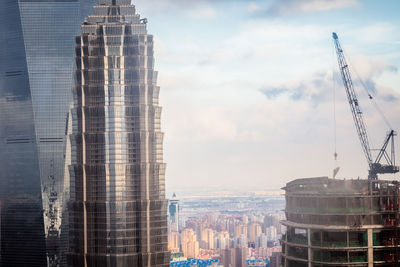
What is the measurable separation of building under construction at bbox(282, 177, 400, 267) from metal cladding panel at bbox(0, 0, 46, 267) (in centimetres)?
9247

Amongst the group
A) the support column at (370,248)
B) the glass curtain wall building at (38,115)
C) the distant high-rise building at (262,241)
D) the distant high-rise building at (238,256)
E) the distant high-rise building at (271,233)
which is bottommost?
the distant high-rise building at (238,256)

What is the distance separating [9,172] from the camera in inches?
6211

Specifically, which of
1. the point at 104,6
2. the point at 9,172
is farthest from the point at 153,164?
the point at 9,172

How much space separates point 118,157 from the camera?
110 metres

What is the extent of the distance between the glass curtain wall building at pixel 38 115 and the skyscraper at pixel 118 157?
3987cm

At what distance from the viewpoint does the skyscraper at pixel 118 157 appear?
109569mm

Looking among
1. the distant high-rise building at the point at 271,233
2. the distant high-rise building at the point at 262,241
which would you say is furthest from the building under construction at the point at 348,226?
the distant high-rise building at the point at 262,241

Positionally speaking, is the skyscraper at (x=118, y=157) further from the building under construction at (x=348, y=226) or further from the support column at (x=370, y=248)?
the support column at (x=370, y=248)

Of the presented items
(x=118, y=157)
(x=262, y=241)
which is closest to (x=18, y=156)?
(x=118, y=157)

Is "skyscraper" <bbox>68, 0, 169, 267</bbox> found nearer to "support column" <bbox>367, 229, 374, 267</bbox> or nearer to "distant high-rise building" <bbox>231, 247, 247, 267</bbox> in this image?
"support column" <bbox>367, 229, 374, 267</bbox>

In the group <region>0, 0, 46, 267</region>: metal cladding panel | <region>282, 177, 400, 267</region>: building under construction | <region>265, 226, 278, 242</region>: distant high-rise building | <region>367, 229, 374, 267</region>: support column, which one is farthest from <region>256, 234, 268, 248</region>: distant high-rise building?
<region>367, 229, 374, 267</region>: support column

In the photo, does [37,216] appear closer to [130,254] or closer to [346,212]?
[130,254]

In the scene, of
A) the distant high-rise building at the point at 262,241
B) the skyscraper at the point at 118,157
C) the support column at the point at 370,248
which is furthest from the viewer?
the distant high-rise building at the point at 262,241

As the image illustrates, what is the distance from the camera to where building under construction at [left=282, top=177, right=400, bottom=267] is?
224 feet
